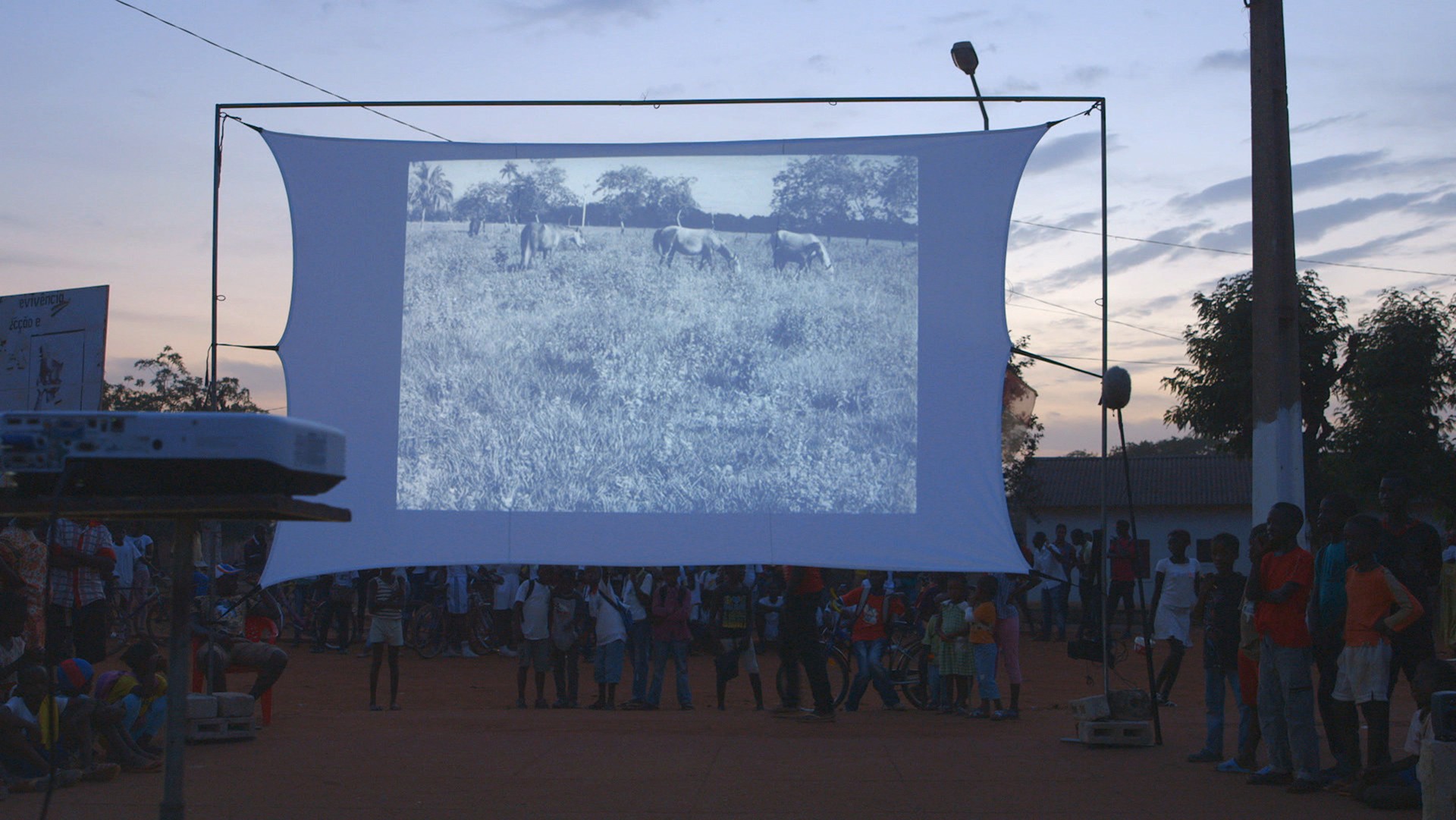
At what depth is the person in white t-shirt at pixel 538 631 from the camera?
12.0 metres

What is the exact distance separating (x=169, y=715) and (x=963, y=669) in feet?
26.3

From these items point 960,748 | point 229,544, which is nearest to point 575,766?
point 960,748

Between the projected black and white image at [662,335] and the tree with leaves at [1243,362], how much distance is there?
782 inches

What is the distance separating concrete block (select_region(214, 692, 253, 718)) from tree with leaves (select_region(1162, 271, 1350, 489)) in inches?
893

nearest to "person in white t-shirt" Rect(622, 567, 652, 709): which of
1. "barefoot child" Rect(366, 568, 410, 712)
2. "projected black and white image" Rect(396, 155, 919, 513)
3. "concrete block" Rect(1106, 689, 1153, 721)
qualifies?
"barefoot child" Rect(366, 568, 410, 712)

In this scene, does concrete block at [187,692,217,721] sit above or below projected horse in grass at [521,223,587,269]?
below

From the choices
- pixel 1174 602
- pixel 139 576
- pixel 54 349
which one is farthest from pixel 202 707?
pixel 139 576

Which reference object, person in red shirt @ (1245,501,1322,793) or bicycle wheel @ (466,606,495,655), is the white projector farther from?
bicycle wheel @ (466,606,495,655)

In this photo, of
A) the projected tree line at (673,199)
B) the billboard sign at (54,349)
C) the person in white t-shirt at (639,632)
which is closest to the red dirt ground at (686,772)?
the person in white t-shirt at (639,632)

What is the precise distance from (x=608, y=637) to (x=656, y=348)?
4047mm

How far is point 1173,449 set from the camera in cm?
9044

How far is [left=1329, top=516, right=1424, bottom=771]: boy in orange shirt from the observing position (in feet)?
20.2

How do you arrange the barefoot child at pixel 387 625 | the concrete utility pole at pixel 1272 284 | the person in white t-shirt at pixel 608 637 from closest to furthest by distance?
1. the concrete utility pole at pixel 1272 284
2. the barefoot child at pixel 387 625
3. the person in white t-shirt at pixel 608 637

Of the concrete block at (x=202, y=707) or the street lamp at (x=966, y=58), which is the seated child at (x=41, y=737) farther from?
the street lamp at (x=966, y=58)
